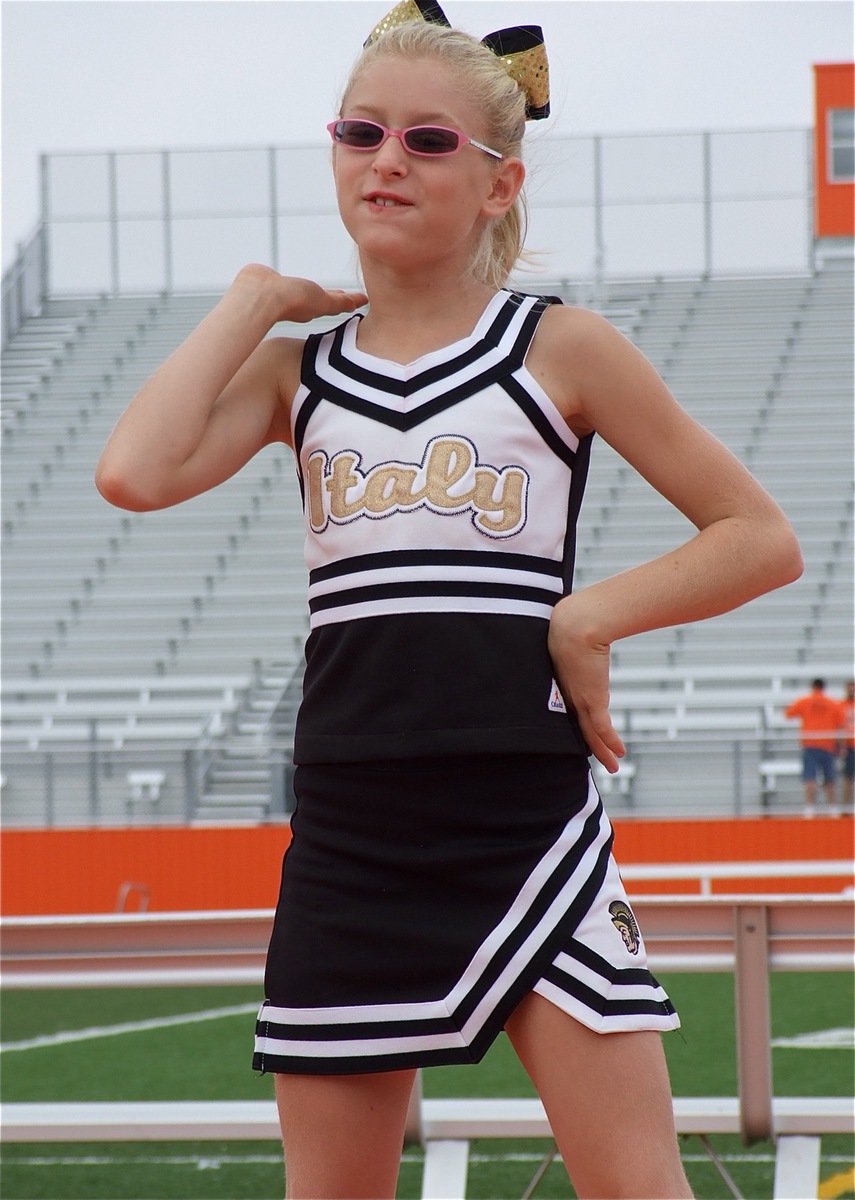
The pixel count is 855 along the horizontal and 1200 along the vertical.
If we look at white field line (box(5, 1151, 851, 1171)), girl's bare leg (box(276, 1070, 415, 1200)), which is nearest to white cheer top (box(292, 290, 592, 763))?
girl's bare leg (box(276, 1070, 415, 1200))

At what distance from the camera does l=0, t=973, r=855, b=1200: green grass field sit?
14.2 feet

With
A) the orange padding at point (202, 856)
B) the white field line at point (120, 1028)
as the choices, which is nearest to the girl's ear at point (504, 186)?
the white field line at point (120, 1028)

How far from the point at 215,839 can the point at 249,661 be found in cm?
473

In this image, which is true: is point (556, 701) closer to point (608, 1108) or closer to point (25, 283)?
point (608, 1108)

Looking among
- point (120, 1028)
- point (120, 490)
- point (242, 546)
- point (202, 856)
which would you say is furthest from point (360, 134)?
point (242, 546)

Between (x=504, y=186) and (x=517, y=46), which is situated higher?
(x=517, y=46)

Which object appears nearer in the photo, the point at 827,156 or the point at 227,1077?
the point at 227,1077

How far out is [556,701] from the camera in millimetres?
1678

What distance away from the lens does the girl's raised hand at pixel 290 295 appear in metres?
1.83

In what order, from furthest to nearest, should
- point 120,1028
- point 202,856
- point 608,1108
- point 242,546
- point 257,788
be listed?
point 242,546
point 257,788
point 202,856
point 120,1028
point 608,1108

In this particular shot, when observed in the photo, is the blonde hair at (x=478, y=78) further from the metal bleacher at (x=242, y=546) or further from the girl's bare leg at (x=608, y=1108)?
the metal bleacher at (x=242, y=546)

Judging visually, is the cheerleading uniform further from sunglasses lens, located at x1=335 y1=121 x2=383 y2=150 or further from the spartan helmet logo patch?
sunglasses lens, located at x1=335 y1=121 x2=383 y2=150

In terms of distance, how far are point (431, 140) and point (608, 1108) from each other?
96 centimetres

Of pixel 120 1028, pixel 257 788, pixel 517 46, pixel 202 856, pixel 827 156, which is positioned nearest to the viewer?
pixel 517 46
